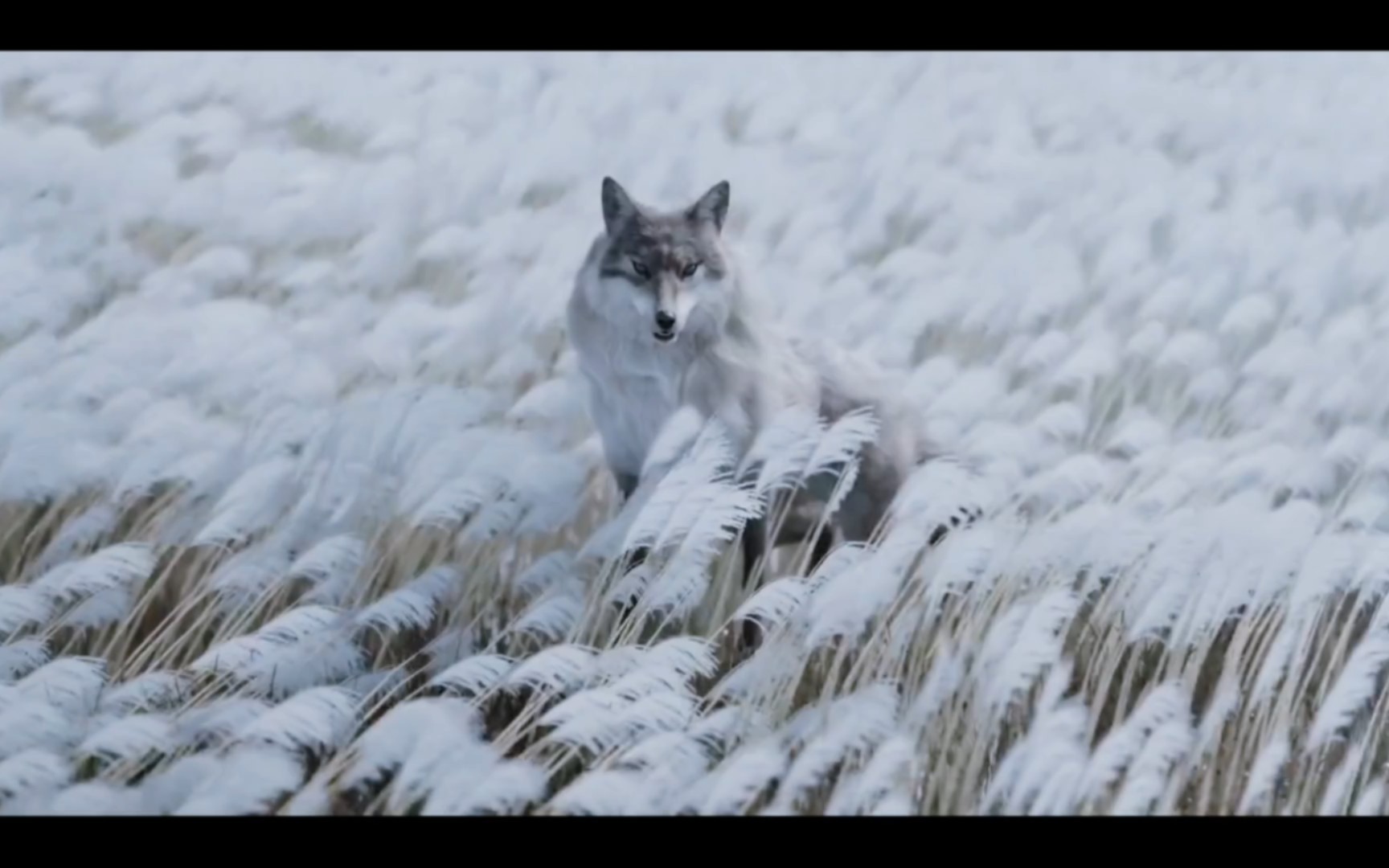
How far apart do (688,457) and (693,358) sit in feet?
0.57

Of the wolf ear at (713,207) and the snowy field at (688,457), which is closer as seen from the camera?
the snowy field at (688,457)

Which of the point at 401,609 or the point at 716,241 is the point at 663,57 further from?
the point at 401,609

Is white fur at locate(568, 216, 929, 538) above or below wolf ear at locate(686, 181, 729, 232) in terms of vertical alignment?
below

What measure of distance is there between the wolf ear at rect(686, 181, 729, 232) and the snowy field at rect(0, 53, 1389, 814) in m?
0.06

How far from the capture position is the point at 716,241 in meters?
2.78

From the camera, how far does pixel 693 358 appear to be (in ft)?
8.99

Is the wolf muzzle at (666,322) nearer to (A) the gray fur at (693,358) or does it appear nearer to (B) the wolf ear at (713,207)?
(A) the gray fur at (693,358)

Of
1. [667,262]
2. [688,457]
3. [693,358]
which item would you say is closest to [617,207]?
[667,262]

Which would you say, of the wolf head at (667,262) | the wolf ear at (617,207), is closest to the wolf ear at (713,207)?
the wolf head at (667,262)

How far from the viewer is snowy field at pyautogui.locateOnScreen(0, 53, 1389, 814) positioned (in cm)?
265

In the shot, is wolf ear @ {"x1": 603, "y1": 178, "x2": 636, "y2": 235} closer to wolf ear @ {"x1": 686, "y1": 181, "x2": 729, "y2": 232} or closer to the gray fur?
the gray fur

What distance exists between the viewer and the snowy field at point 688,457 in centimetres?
265

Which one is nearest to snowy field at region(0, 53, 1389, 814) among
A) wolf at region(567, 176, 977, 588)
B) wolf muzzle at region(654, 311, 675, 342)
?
wolf at region(567, 176, 977, 588)
